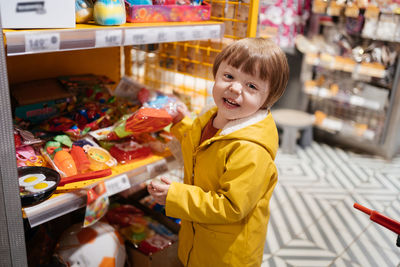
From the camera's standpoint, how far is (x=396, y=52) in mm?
3613

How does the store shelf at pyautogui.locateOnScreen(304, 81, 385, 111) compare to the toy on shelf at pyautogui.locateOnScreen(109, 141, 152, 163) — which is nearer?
the toy on shelf at pyautogui.locateOnScreen(109, 141, 152, 163)

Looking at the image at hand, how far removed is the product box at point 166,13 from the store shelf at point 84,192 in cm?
61

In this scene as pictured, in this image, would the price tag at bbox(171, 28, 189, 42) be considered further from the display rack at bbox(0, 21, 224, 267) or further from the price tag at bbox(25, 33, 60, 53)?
the price tag at bbox(25, 33, 60, 53)

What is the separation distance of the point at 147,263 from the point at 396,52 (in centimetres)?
325

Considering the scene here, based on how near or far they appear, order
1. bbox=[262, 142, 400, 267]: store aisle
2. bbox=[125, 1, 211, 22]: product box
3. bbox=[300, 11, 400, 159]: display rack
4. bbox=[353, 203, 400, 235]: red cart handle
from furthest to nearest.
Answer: bbox=[300, 11, 400, 159]: display rack
bbox=[262, 142, 400, 267]: store aisle
bbox=[125, 1, 211, 22]: product box
bbox=[353, 203, 400, 235]: red cart handle

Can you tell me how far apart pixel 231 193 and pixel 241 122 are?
10.1 inches

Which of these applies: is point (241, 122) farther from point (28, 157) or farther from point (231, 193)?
point (28, 157)

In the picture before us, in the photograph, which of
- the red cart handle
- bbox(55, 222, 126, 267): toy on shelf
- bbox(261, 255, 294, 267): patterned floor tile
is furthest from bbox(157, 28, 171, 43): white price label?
bbox(261, 255, 294, 267): patterned floor tile

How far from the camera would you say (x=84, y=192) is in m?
1.34

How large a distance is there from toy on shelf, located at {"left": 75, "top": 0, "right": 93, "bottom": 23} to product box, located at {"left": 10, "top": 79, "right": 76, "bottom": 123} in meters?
0.52

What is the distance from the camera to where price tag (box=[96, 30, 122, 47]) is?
1267 mm

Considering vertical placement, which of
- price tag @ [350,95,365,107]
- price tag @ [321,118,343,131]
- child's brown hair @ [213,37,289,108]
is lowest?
price tag @ [321,118,343,131]

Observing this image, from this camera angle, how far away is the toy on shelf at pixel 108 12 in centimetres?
133

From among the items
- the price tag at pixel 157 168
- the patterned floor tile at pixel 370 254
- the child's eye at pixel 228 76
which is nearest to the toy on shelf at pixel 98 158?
the price tag at pixel 157 168
